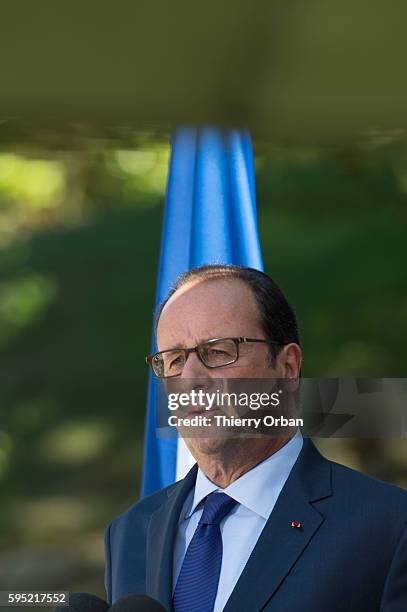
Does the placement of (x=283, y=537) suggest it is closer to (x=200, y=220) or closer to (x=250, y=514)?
(x=250, y=514)

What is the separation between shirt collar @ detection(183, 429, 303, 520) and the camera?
183 centimetres

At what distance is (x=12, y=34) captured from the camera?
4.30ft

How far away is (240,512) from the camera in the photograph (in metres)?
1.83

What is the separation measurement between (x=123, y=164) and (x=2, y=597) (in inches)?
184

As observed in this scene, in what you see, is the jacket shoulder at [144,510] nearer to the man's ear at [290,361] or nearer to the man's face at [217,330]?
the man's face at [217,330]

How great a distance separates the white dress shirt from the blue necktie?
1cm

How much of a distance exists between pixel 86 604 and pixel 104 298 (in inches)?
218

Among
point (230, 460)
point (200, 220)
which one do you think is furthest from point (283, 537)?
point (200, 220)

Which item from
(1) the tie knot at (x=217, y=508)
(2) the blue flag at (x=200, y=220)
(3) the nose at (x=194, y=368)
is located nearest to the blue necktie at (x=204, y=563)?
(1) the tie knot at (x=217, y=508)

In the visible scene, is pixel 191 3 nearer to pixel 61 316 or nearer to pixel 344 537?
pixel 344 537

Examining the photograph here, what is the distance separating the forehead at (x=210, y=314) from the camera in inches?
74.6

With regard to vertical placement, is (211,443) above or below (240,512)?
above

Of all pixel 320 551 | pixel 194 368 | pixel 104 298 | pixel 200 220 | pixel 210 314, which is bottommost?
→ pixel 320 551

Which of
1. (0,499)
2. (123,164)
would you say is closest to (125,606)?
(123,164)
